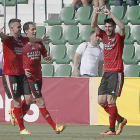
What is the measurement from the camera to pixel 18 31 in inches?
A: 282

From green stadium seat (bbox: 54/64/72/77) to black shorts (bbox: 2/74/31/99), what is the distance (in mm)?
3799

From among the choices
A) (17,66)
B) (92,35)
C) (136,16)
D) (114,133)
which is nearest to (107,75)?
(114,133)

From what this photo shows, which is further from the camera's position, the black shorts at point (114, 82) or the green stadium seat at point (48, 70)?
the green stadium seat at point (48, 70)

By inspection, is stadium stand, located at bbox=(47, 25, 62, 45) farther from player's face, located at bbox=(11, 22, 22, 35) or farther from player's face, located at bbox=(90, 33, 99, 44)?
player's face, located at bbox=(11, 22, 22, 35)

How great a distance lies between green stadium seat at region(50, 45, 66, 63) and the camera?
37.9ft

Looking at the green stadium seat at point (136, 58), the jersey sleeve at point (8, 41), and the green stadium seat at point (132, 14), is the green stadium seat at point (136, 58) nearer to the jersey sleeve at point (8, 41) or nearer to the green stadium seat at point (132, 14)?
the green stadium seat at point (132, 14)

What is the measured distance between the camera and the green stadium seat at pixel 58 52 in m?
11.5

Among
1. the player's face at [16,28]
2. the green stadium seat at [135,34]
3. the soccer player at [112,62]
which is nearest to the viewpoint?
the soccer player at [112,62]

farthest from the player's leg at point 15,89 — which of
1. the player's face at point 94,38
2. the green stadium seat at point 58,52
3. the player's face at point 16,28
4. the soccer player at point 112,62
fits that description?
the green stadium seat at point 58,52

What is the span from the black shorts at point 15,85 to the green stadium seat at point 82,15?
4.72m

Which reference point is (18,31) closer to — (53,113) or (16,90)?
(16,90)

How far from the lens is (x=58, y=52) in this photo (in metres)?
11.6

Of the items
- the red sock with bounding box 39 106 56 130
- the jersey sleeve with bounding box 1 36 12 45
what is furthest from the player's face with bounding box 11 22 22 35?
the red sock with bounding box 39 106 56 130

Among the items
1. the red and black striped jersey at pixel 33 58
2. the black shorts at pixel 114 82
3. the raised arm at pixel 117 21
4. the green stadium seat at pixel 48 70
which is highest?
the raised arm at pixel 117 21
